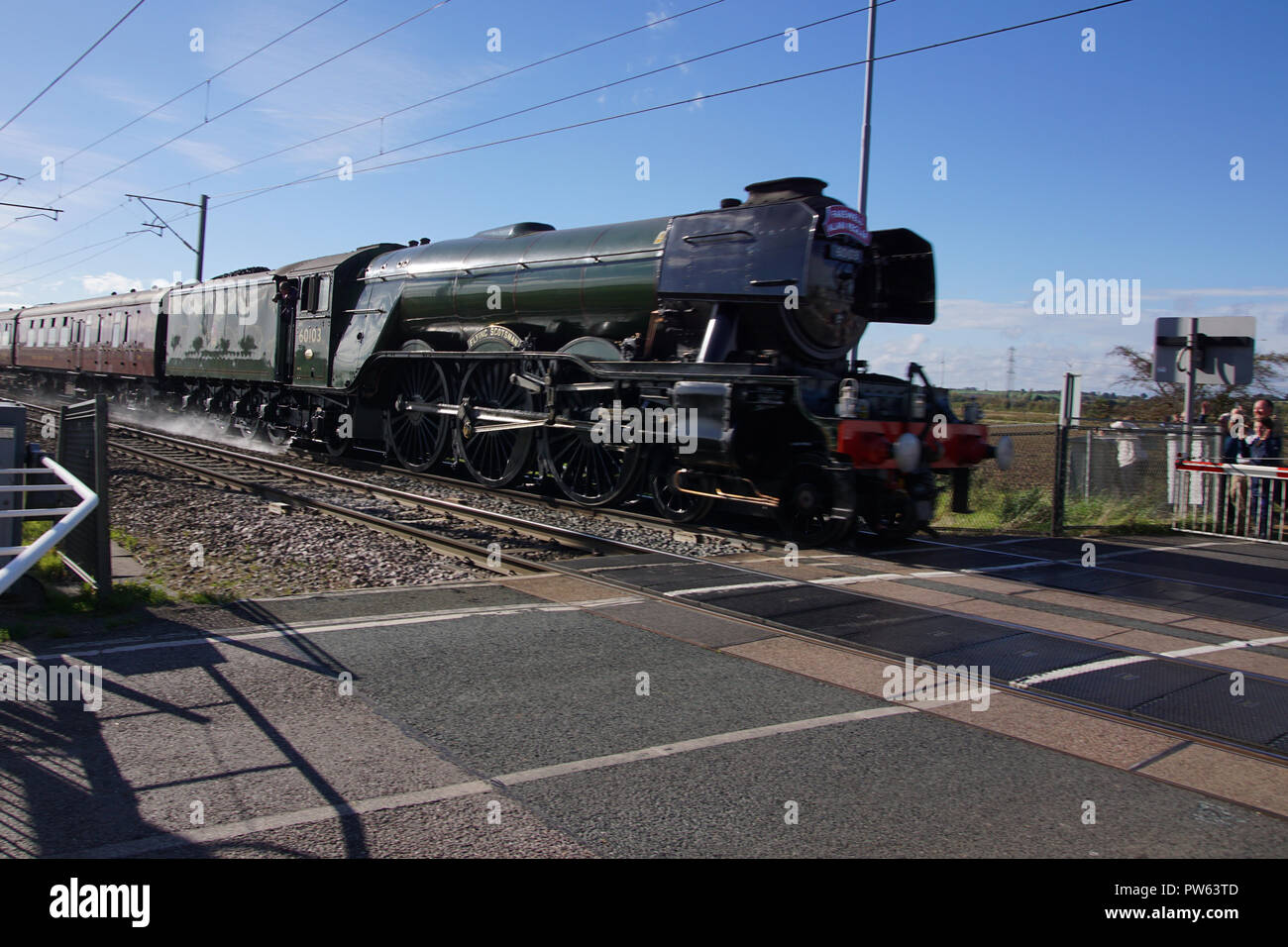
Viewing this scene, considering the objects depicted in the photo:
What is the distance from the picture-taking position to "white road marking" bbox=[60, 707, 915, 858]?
118 inches

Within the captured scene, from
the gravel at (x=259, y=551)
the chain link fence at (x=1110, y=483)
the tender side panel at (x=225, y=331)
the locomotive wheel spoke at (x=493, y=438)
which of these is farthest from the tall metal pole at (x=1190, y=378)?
the tender side panel at (x=225, y=331)

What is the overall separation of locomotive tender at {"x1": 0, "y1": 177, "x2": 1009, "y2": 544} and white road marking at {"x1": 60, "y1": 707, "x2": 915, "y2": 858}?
5.05 meters

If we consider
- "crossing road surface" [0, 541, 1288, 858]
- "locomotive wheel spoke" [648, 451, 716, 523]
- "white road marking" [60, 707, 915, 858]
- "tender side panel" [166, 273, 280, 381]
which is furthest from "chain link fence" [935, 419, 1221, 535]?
"tender side panel" [166, 273, 280, 381]

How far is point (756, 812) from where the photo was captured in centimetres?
341

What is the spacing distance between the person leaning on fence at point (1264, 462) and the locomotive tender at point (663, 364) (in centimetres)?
399

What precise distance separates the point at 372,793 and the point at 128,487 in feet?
35.2

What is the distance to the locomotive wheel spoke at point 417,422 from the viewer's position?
48.1 feet

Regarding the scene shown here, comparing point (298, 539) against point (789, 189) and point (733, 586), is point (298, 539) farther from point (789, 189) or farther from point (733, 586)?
point (789, 189)

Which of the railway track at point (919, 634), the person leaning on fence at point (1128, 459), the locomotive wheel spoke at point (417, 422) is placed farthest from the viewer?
Answer: the locomotive wheel spoke at point (417, 422)

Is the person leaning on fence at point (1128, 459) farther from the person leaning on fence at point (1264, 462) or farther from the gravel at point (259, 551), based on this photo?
the gravel at point (259, 551)

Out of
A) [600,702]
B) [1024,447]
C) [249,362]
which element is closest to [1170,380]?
[600,702]

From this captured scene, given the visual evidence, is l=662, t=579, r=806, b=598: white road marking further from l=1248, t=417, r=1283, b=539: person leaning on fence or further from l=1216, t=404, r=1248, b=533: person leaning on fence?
l=1248, t=417, r=1283, b=539: person leaning on fence

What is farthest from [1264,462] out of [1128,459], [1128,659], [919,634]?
[919,634]
